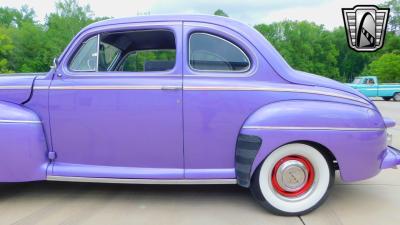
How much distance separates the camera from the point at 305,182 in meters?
3.72

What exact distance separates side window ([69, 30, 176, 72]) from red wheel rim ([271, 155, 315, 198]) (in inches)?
55.8

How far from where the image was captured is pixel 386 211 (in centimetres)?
378

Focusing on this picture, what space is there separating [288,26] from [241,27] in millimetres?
63164

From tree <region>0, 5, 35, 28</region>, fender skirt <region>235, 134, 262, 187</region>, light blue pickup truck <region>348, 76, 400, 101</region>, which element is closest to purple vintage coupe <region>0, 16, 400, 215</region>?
fender skirt <region>235, 134, 262, 187</region>

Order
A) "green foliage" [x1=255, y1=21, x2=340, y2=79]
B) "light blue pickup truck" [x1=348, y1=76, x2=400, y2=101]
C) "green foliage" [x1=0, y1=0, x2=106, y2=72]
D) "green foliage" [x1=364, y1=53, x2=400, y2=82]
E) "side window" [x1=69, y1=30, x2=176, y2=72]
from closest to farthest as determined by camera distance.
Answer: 1. "side window" [x1=69, y1=30, x2=176, y2=72]
2. "light blue pickup truck" [x1=348, y1=76, x2=400, y2=101]
3. "green foliage" [x1=364, y1=53, x2=400, y2=82]
4. "green foliage" [x1=0, y1=0, x2=106, y2=72]
5. "green foliage" [x1=255, y1=21, x2=340, y2=79]

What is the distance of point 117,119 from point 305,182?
6.23 ft

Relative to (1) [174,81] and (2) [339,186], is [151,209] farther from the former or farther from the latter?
(2) [339,186]

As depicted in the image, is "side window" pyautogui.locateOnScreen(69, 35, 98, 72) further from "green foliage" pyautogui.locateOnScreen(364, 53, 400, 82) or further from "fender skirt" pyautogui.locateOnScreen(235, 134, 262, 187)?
"green foliage" pyautogui.locateOnScreen(364, 53, 400, 82)

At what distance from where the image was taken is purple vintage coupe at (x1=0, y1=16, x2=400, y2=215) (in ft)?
11.7

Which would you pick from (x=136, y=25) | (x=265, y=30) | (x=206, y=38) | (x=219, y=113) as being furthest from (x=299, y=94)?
(x=265, y=30)

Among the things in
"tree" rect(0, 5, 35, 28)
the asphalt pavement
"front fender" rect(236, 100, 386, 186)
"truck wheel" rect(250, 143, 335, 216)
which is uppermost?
"tree" rect(0, 5, 35, 28)

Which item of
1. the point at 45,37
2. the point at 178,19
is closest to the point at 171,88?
the point at 178,19

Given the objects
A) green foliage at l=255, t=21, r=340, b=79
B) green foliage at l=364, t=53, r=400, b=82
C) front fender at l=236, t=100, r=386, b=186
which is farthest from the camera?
green foliage at l=255, t=21, r=340, b=79

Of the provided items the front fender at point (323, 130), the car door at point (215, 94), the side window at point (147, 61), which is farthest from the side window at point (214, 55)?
the front fender at point (323, 130)
